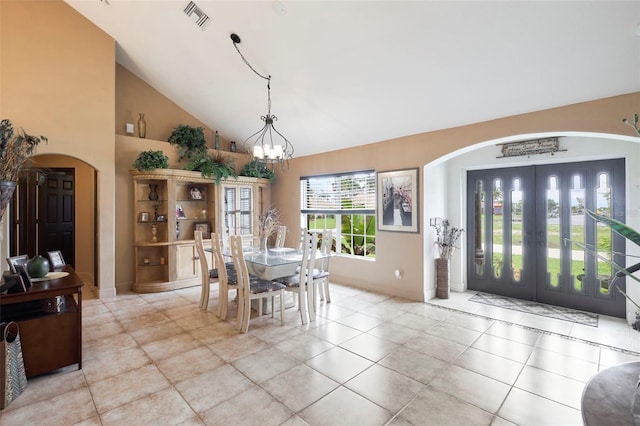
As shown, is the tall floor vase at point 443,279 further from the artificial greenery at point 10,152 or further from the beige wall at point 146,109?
the beige wall at point 146,109

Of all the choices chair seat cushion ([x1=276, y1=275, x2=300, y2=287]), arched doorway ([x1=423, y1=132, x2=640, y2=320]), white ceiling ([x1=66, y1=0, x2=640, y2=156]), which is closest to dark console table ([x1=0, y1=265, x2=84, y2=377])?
chair seat cushion ([x1=276, y1=275, x2=300, y2=287])

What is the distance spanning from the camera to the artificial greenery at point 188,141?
5.52 metres

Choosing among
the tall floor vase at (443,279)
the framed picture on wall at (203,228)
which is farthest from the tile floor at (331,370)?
the framed picture on wall at (203,228)

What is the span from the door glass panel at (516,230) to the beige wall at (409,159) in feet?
4.21

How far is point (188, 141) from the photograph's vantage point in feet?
18.3

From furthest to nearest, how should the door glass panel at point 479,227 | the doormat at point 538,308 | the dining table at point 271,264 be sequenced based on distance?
the door glass panel at point 479,227 < the doormat at point 538,308 < the dining table at point 271,264

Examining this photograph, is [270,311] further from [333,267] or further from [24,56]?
[24,56]

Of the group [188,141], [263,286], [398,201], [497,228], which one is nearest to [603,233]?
[497,228]

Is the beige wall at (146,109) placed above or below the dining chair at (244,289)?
above

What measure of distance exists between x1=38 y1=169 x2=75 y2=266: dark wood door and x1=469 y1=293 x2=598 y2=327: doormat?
7.33m

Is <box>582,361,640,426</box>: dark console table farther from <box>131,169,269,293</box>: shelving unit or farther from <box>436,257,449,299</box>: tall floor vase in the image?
<box>131,169,269,293</box>: shelving unit

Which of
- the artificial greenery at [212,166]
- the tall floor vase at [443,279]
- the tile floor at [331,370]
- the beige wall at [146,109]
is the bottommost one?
the tile floor at [331,370]

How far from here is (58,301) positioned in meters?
2.92

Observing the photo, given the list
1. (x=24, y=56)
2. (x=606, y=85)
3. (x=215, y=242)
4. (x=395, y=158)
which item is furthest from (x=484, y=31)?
(x=24, y=56)
